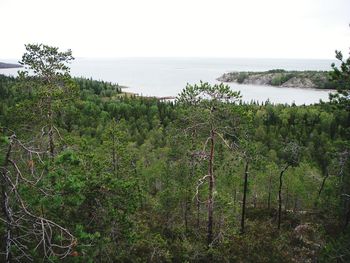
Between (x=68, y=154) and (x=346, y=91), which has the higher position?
(x=346, y=91)

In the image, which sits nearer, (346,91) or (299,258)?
(346,91)

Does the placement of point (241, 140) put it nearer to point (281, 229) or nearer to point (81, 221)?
point (81, 221)

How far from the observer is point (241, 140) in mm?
16578

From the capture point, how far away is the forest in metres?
9.34

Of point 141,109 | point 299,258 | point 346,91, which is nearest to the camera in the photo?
point 346,91

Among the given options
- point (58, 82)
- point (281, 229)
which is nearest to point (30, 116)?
point (58, 82)

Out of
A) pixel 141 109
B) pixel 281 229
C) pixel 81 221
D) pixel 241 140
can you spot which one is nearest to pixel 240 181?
pixel 281 229

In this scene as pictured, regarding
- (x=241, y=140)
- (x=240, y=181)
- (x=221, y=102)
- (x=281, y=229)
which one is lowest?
(x=281, y=229)

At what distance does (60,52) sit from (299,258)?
20.7 m

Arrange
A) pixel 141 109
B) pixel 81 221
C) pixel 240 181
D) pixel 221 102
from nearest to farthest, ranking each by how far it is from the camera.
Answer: pixel 81 221
pixel 221 102
pixel 240 181
pixel 141 109

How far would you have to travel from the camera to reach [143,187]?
25.0 metres

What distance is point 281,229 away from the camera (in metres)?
30.6

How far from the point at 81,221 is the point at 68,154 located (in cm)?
336

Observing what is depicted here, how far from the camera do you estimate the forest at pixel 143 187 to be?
9344mm
